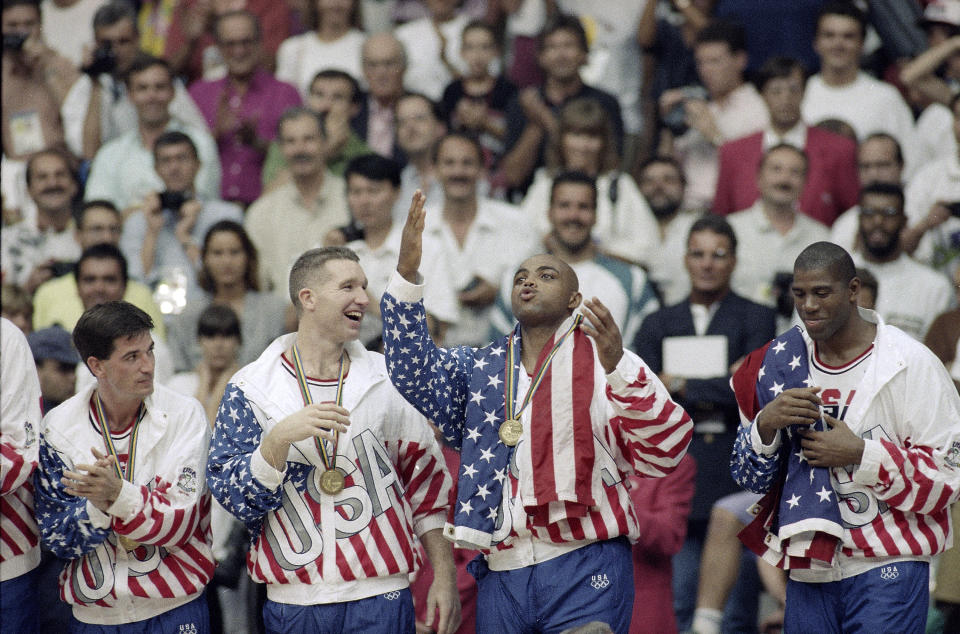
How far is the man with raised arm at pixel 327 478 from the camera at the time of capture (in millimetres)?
5664

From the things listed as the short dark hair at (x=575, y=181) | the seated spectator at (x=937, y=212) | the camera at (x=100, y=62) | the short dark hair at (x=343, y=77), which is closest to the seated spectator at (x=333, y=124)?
the short dark hair at (x=343, y=77)

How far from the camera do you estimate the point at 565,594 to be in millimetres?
5602

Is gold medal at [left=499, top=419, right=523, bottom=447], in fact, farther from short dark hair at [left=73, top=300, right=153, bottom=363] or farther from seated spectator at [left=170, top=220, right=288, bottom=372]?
seated spectator at [left=170, top=220, right=288, bottom=372]

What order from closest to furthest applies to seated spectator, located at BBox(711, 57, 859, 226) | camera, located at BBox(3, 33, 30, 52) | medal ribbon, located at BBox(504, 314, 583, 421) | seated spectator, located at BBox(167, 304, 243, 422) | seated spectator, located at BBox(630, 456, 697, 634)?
1. medal ribbon, located at BBox(504, 314, 583, 421)
2. seated spectator, located at BBox(630, 456, 697, 634)
3. seated spectator, located at BBox(167, 304, 243, 422)
4. seated spectator, located at BBox(711, 57, 859, 226)
5. camera, located at BBox(3, 33, 30, 52)

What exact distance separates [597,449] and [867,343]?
3.92ft

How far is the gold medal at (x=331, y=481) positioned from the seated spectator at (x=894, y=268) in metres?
4.22

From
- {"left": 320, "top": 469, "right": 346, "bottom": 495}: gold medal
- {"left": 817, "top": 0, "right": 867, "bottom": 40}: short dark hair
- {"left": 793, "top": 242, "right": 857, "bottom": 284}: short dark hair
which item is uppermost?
{"left": 817, "top": 0, "right": 867, "bottom": 40}: short dark hair

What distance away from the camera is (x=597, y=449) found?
5758 millimetres

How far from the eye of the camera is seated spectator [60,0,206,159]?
1137 centimetres

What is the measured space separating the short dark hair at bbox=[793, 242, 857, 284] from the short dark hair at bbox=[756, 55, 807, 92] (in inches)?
184

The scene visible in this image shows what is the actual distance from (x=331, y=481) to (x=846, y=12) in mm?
6561

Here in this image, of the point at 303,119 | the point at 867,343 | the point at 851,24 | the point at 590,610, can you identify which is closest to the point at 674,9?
the point at 851,24

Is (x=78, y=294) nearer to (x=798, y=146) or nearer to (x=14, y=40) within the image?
(x=14, y=40)

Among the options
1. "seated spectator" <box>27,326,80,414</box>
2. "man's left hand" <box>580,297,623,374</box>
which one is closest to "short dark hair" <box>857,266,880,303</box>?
"man's left hand" <box>580,297,623,374</box>
